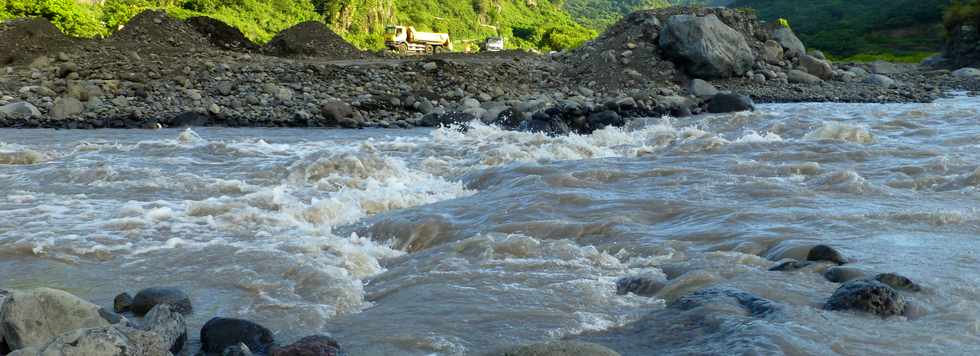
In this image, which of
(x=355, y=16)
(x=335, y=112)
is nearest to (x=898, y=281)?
(x=335, y=112)

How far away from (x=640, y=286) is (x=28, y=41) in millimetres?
19486

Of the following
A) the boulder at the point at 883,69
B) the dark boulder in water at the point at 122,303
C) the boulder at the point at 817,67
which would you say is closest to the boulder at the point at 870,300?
the dark boulder in water at the point at 122,303

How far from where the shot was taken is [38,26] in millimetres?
21453

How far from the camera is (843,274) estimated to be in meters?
5.54

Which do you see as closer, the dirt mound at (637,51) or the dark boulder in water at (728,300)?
the dark boulder in water at (728,300)

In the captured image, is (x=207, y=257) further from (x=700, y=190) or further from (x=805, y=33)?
(x=805, y=33)

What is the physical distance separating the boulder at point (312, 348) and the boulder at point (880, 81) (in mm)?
24149

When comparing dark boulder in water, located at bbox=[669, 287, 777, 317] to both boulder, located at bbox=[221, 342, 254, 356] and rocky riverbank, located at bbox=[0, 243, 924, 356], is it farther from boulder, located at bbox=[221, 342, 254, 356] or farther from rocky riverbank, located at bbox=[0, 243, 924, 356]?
boulder, located at bbox=[221, 342, 254, 356]

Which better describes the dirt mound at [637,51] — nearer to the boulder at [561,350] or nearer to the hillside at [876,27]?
the boulder at [561,350]

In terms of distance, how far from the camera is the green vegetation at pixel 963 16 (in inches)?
1555

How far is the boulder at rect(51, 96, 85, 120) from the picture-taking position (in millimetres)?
17281

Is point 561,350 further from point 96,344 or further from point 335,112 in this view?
point 335,112

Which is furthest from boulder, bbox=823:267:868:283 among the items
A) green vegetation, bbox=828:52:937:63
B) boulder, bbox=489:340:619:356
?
green vegetation, bbox=828:52:937:63

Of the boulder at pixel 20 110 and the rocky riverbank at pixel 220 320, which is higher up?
the rocky riverbank at pixel 220 320
